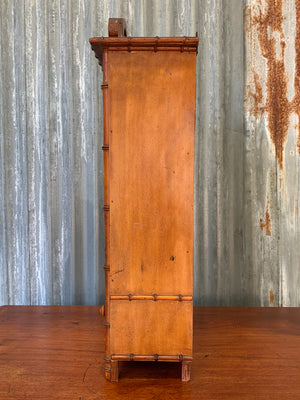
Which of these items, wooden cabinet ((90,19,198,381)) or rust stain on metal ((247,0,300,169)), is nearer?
wooden cabinet ((90,19,198,381))

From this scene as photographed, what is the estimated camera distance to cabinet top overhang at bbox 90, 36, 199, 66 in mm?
1313

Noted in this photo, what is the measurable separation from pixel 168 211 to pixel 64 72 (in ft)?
4.74

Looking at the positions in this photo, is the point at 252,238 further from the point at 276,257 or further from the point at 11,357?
the point at 11,357

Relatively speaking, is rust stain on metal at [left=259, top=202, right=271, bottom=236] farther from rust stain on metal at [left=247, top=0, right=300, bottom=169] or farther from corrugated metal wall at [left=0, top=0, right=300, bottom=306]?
rust stain on metal at [left=247, top=0, right=300, bottom=169]

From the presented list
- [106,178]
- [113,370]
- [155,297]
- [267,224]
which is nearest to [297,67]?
[267,224]

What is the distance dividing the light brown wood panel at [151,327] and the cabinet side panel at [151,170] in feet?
0.20

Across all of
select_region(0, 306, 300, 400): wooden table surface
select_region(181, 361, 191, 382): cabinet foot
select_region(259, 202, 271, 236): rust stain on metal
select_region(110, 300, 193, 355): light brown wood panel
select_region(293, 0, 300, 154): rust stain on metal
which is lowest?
select_region(0, 306, 300, 400): wooden table surface

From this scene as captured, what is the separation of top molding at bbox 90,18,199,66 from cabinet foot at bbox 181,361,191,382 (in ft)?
4.07

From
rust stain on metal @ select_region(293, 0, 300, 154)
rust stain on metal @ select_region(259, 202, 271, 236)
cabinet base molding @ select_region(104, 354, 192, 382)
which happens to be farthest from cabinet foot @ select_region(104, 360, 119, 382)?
rust stain on metal @ select_region(293, 0, 300, 154)

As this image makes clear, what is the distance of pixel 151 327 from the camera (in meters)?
1.40

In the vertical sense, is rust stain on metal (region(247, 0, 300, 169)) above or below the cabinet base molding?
above

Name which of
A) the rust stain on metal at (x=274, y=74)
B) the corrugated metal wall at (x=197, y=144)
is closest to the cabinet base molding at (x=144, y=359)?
the corrugated metal wall at (x=197, y=144)

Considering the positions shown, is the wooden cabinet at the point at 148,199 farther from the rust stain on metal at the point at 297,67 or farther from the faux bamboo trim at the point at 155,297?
the rust stain on metal at the point at 297,67

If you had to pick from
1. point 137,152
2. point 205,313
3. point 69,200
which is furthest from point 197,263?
point 137,152
